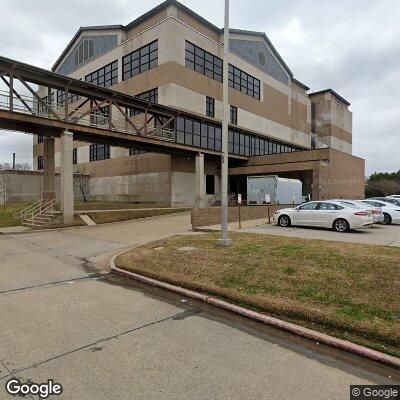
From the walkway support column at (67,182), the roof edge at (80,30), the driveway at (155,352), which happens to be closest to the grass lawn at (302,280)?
the driveway at (155,352)

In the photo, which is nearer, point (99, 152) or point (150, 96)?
point (150, 96)

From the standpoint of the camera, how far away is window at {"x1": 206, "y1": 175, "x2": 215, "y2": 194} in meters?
40.1

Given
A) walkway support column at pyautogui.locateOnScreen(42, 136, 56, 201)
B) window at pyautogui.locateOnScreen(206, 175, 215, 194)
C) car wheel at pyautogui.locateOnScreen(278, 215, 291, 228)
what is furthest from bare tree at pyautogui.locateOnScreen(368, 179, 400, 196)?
walkway support column at pyautogui.locateOnScreen(42, 136, 56, 201)

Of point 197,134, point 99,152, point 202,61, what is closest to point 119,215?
point 197,134

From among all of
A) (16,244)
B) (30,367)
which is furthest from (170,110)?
(30,367)

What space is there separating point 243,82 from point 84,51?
74.6 feet

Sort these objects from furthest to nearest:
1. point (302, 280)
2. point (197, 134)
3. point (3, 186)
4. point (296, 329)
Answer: point (3, 186) < point (197, 134) < point (302, 280) < point (296, 329)

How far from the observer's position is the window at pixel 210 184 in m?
40.1

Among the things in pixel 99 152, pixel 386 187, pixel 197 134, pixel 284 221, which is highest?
pixel 197 134

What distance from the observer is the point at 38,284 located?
787 cm

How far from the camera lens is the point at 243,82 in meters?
44.3

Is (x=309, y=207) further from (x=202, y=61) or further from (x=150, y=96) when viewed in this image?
(x=202, y=61)

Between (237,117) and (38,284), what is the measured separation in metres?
37.9

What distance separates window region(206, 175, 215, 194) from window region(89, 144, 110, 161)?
13176 mm
